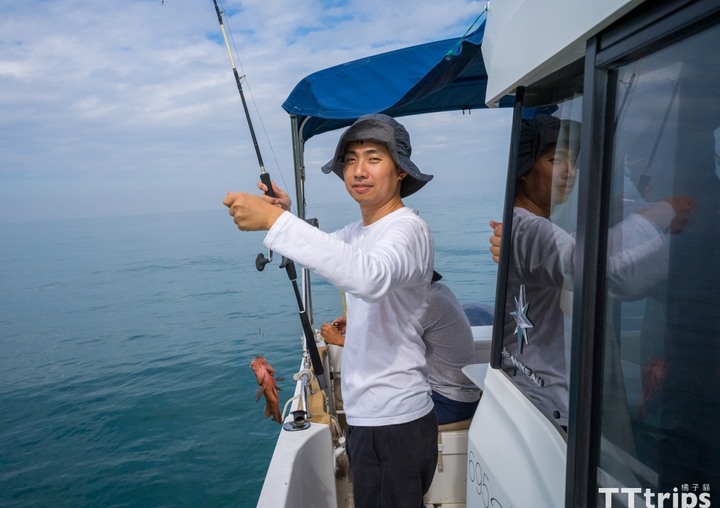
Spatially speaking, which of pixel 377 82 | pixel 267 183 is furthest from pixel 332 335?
pixel 377 82

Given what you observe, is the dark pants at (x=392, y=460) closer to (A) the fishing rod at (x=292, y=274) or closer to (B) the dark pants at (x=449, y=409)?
(B) the dark pants at (x=449, y=409)

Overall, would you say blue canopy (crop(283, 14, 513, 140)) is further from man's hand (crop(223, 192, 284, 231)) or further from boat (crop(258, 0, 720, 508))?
man's hand (crop(223, 192, 284, 231))

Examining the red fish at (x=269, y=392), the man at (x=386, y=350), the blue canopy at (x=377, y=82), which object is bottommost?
the red fish at (x=269, y=392)

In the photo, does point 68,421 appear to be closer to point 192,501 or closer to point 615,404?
point 192,501

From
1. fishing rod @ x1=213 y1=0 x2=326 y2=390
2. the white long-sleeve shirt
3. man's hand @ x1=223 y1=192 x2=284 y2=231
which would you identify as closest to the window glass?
the white long-sleeve shirt

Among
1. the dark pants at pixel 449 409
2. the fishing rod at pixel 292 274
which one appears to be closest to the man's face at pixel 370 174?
the fishing rod at pixel 292 274

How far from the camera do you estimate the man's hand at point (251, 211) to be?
1.46 m

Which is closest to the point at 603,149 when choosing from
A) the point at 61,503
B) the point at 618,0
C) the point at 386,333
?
the point at 618,0

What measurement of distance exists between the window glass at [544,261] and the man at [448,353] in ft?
2.48

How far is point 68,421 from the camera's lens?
32.5 feet

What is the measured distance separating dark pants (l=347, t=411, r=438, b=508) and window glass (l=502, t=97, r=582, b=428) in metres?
0.45

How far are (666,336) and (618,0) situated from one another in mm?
583

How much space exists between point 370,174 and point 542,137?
60 centimetres

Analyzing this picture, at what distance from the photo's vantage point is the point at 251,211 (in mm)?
1467
